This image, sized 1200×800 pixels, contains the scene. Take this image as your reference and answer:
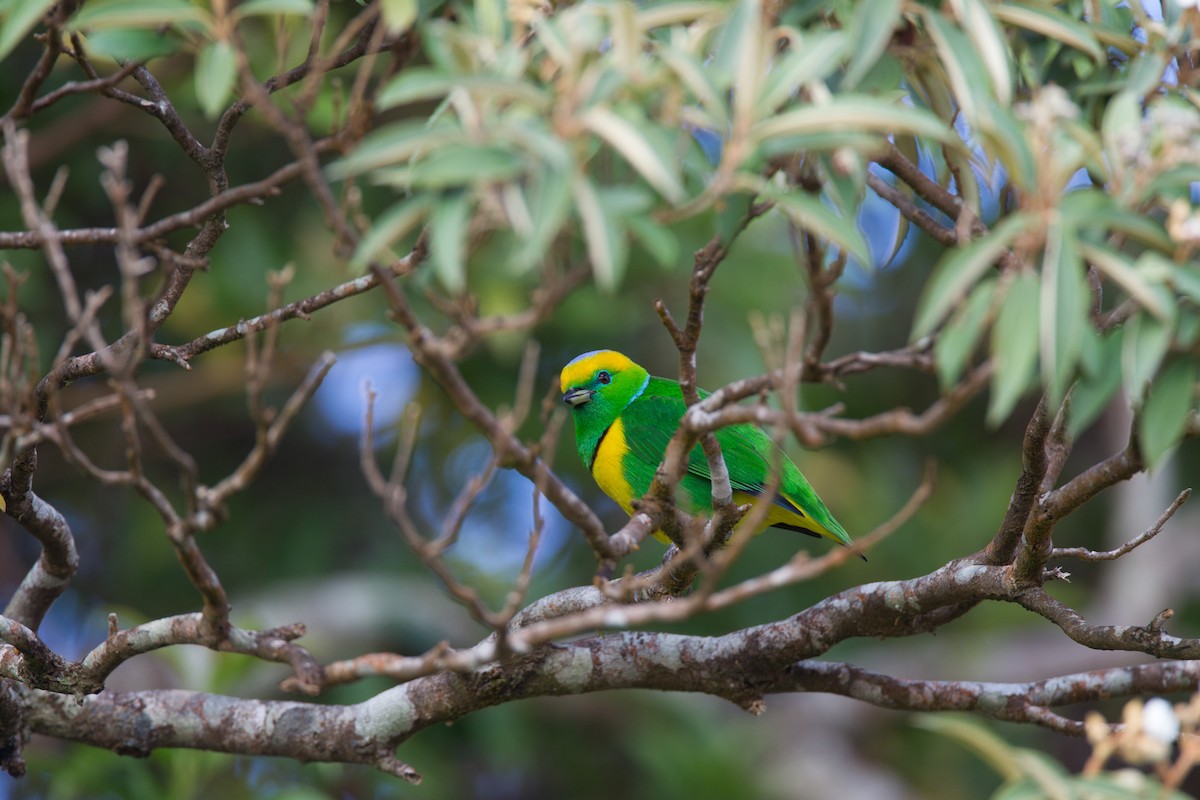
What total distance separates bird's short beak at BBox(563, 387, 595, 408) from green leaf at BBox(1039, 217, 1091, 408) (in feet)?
10.8

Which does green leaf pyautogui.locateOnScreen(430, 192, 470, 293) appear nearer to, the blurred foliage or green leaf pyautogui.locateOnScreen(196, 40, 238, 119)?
the blurred foliage

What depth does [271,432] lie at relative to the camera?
73.8 inches

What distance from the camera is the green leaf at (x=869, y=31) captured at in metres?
1.61

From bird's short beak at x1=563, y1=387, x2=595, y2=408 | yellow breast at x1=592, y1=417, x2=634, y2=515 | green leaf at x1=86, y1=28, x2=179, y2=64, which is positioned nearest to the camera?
green leaf at x1=86, y1=28, x2=179, y2=64

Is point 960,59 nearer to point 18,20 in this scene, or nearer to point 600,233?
point 600,233

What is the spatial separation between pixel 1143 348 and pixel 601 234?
68 cm

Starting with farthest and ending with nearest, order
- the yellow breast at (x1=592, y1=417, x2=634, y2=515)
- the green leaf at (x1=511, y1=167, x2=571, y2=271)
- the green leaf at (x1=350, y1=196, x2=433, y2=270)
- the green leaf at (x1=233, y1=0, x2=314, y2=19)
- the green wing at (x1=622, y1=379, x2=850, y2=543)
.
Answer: the yellow breast at (x1=592, y1=417, x2=634, y2=515) < the green wing at (x1=622, y1=379, x2=850, y2=543) < the green leaf at (x1=233, y1=0, x2=314, y2=19) < the green leaf at (x1=350, y1=196, x2=433, y2=270) < the green leaf at (x1=511, y1=167, x2=571, y2=271)

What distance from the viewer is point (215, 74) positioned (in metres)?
1.67

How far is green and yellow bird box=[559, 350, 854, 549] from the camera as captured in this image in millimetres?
4359

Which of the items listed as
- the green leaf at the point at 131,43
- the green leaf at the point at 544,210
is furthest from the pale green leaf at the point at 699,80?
the green leaf at the point at 131,43

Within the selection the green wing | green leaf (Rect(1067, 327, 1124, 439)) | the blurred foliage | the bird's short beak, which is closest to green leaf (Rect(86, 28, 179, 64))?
the blurred foliage

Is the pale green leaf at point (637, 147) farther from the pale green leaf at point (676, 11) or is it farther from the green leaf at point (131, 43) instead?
the green leaf at point (131, 43)

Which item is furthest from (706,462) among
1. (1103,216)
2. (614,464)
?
(1103,216)

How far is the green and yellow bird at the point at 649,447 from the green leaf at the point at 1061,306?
2756 mm
